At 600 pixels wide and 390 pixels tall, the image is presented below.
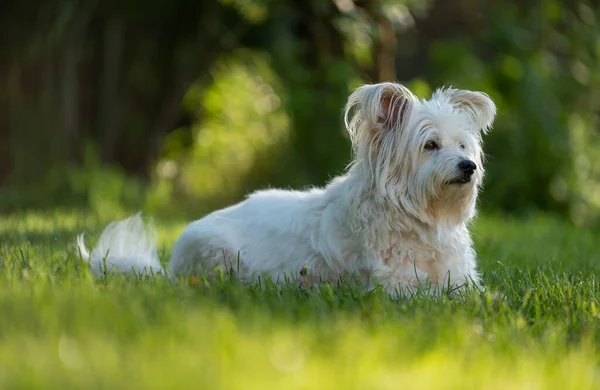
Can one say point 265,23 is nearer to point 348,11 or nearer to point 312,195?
point 348,11

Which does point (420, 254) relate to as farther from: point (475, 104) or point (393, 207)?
point (475, 104)

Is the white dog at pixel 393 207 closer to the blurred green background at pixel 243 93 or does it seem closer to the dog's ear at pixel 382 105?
the dog's ear at pixel 382 105

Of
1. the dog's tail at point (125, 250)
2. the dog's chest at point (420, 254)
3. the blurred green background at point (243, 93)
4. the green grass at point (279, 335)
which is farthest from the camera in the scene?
the blurred green background at point (243, 93)

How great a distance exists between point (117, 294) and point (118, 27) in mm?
9841

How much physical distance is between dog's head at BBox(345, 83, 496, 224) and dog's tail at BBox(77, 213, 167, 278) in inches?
53.7

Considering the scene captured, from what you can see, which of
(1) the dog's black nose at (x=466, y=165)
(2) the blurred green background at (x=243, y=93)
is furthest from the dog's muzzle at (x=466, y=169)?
(2) the blurred green background at (x=243, y=93)

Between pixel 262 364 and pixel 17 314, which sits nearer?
pixel 262 364

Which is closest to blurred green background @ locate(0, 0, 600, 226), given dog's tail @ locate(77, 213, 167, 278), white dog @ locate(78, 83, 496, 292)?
dog's tail @ locate(77, 213, 167, 278)

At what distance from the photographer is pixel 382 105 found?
5039 mm

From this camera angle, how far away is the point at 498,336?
3512 millimetres

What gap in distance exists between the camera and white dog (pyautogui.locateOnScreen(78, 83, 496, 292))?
190 inches

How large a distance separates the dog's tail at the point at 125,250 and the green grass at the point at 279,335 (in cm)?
22

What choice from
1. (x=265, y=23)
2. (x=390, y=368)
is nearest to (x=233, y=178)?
(x=265, y=23)

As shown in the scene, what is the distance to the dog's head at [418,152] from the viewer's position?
4.77 metres
